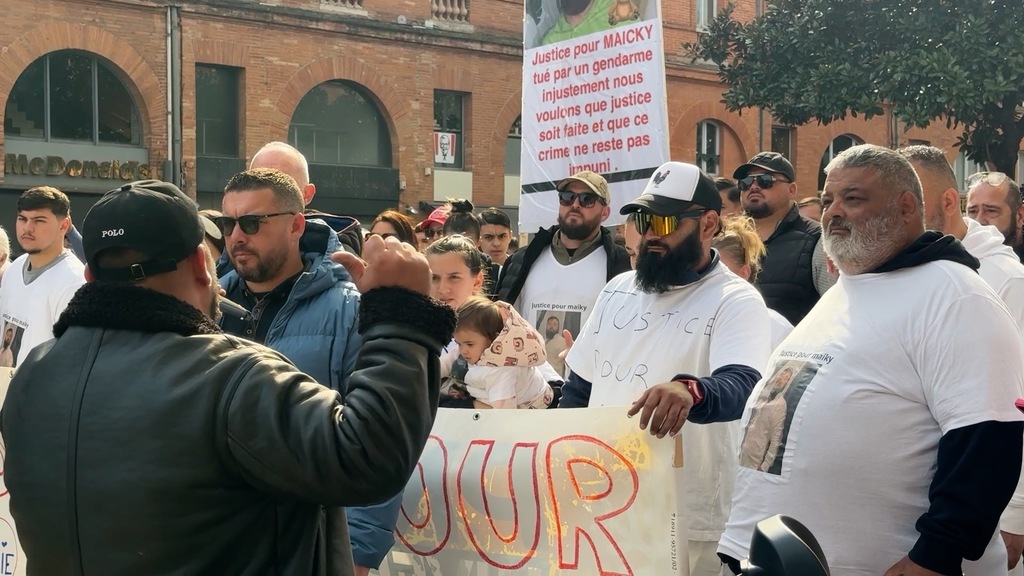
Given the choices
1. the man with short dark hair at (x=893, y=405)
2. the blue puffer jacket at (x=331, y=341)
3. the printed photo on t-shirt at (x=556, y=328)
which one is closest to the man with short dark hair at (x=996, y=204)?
the printed photo on t-shirt at (x=556, y=328)

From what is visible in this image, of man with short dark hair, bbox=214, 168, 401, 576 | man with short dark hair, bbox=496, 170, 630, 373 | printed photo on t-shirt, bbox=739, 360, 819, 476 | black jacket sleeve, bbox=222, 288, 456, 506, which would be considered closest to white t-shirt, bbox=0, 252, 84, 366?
man with short dark hair, bbox=496, 170, 630, 373

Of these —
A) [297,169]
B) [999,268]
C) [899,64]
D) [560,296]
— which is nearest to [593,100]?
[560,296]

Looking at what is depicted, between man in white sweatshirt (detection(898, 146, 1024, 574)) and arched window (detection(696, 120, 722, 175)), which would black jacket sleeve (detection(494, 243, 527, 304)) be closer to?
man in white sweatshirt (detection(898, 146, 1024, 574))

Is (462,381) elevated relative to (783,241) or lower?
lower

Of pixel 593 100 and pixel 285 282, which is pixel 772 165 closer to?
pixel 593 100

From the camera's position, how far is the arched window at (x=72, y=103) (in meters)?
19.9

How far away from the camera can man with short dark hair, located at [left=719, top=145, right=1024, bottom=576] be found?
9.86 ft

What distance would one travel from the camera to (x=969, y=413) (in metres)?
3.01

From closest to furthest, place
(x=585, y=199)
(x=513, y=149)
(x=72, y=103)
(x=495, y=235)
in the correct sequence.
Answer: (x=585, y=199) → (x=495, y=235) → (x=72, y=103) → (x=513, y=149)

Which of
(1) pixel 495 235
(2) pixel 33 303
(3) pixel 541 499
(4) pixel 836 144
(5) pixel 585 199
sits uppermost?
(4) pixel 836 144

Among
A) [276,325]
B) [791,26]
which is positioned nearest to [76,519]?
[276,325]

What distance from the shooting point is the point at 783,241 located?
22.0 feet

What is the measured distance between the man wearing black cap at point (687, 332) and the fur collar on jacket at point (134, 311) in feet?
5.87

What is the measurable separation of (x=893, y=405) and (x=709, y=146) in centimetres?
2680
